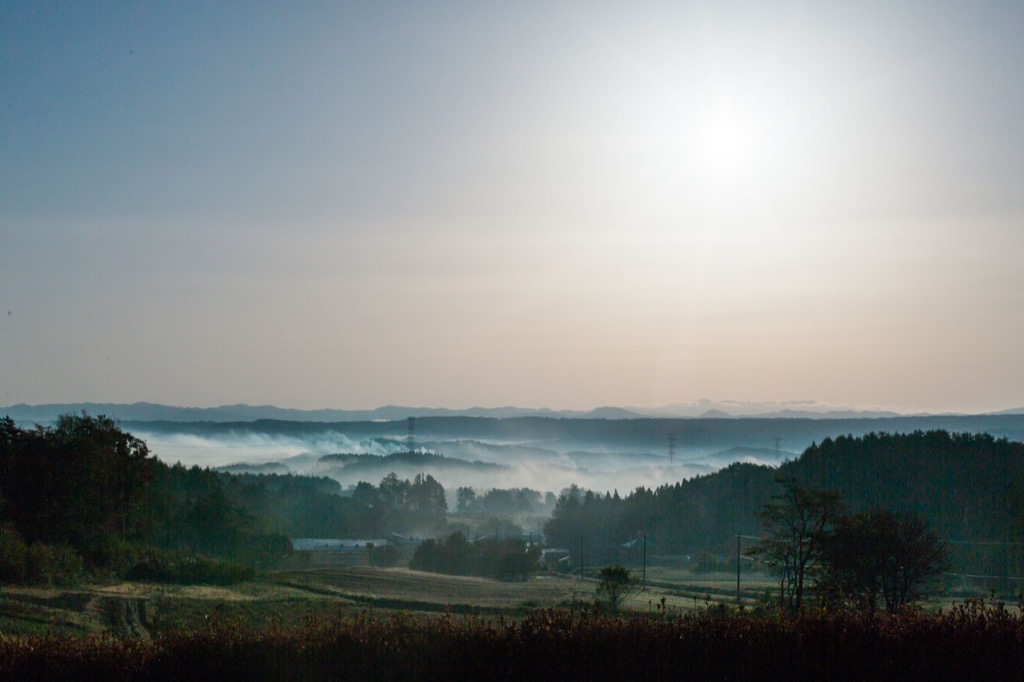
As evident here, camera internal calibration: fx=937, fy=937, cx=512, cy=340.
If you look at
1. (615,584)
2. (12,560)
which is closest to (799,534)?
(615,584)

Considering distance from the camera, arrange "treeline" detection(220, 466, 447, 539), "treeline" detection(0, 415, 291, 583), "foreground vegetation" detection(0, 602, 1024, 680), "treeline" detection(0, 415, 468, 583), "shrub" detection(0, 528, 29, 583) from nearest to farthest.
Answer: "foreground vegetation" detection(0, 602, 1024, 680) < "shrub" detection(0, 528, 29, 583) < "treeline" detection(0, 415, 468, 583) < "treeline" detection(0, 415, 291, 583) < "treeline" detection(220, 466, 447, 539)

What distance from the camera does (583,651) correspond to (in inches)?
327

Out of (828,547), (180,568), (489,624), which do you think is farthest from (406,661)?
(180,568)

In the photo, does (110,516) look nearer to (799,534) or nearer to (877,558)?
(799,534)

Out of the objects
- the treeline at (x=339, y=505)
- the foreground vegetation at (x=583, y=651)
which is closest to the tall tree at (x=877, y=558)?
the foreground vegetation at (x=583, y=651)

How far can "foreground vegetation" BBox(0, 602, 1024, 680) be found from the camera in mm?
8133

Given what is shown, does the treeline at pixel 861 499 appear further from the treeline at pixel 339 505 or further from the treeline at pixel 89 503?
the treeline at pixel 89 503

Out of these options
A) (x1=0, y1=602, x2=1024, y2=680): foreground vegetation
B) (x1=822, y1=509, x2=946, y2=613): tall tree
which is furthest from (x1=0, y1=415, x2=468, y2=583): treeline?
(x1=0, y1=602, x2=1024, y2=680): foreground vegetation

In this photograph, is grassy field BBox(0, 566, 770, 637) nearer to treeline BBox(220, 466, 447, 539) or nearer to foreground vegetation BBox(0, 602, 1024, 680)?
foreground vegetation BBox(0, 602, 1024, 680)

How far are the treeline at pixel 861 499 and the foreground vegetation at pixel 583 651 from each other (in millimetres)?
36087

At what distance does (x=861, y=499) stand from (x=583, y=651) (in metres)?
56.9

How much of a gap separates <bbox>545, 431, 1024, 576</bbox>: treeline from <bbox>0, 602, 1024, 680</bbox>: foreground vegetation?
1421 inches

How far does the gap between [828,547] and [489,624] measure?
14.0m

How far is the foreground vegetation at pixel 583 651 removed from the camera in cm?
813
